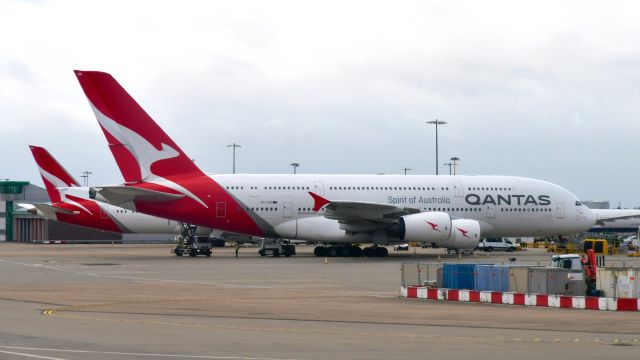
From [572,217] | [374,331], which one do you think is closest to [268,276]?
[374,331]

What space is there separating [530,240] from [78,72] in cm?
6659

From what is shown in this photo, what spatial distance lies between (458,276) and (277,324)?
9657 millimetres

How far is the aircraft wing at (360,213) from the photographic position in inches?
2149

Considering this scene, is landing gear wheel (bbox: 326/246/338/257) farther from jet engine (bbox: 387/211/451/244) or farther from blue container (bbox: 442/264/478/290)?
blue container (bbox: 442/264/478/290)

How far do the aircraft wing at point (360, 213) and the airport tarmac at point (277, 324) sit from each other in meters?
17.7

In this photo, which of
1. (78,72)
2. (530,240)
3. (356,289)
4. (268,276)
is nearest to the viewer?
(356,289)

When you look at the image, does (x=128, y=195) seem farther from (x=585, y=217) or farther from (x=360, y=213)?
(x=585, y=217)

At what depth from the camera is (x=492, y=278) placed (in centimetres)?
2827

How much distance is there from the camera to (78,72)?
53312 mm

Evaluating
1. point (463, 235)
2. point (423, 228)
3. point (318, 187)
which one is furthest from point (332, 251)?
point (463, 235)

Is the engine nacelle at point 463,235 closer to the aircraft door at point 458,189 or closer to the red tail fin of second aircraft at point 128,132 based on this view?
the aircraft door at point 458,189

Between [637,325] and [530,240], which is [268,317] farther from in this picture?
[530,240]

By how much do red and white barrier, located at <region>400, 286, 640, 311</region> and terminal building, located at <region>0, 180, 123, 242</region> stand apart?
80084 millimetres

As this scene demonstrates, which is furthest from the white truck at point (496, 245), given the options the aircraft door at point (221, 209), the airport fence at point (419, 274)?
the airport fence at point (419, 274)
